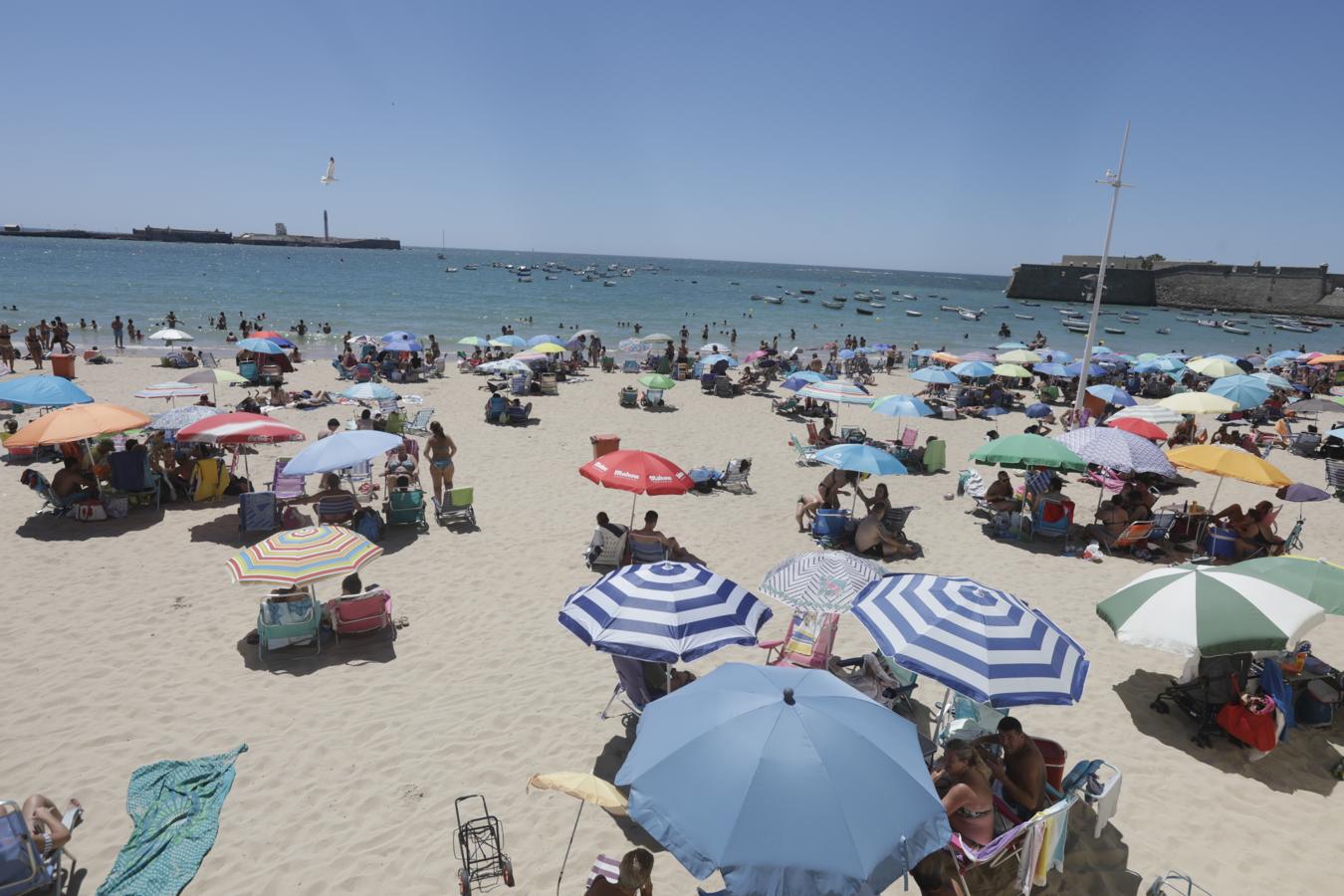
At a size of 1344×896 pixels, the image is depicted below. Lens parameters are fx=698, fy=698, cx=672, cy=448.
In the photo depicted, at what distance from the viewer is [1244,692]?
233 inches

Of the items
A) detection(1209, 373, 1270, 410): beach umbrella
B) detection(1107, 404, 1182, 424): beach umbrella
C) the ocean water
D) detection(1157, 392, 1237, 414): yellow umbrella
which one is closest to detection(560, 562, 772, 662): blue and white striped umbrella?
detection(1107, 404, 1182, 424): beach umbrella

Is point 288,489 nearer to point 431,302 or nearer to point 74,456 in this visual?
point 74,456

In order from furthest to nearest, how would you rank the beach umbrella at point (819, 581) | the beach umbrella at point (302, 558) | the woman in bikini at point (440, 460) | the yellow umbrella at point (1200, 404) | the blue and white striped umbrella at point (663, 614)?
the yellow umbrella at point (1200, 404) < the woman in bikini at point (440, 460) < the beach umbrella at point (302, 558) < the beach umbrella at point (819, 581) < the blue and white striped umbrella at point (663, 614)

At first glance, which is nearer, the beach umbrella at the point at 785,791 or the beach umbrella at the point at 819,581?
the beach umbrella at the point at 785,791

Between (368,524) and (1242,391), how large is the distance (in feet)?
55.0

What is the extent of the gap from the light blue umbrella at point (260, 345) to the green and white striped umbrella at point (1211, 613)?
760 inches

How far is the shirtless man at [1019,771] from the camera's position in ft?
14.2

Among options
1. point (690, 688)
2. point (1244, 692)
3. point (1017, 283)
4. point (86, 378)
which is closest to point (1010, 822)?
point (690, 688)

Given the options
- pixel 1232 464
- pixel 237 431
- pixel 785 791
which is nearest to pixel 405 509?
pixel 237 431

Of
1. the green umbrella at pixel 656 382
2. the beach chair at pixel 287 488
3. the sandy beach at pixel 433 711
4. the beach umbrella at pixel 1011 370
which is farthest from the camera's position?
the beach umbrella at pixel 1011 370

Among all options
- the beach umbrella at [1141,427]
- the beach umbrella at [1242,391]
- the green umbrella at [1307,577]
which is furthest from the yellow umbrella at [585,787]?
the beach umbrella at [1242,391]

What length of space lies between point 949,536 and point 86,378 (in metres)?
22.9

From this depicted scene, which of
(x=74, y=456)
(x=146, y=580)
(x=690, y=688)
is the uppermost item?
(x=690, y=688)

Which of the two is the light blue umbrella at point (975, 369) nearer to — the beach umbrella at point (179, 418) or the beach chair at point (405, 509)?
the beach chair at point (405, 509)
